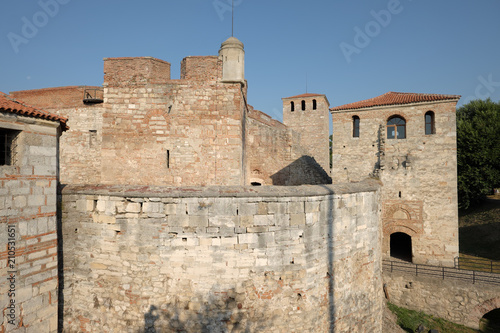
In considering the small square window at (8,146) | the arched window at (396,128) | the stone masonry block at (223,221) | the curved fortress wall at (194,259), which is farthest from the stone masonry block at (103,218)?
the arched window at (396,128)

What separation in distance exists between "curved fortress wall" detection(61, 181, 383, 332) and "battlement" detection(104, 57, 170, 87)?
4336 mm

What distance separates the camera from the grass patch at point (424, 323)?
455 inches

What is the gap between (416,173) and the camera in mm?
14648

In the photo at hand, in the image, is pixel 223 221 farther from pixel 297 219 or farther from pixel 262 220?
pixel 297 219

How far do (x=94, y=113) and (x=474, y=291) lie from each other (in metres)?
18.2

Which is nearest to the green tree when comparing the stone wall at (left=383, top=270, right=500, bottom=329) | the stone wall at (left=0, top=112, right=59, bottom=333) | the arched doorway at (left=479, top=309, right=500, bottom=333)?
the arched doorway at (left=479, top=309, right=500, bottom=333)

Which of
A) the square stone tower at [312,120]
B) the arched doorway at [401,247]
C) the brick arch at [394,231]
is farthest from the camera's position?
the square stone tower at [312,120]

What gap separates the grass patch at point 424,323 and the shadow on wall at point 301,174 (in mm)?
7324

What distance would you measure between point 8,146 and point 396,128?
1613cm

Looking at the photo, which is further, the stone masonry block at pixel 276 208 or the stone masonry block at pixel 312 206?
the stone masonry block at pixel 312 206

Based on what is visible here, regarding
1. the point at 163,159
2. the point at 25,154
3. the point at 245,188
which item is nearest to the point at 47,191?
the point at 25,154

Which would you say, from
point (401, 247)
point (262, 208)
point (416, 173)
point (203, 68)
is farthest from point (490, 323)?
point (203, 68)

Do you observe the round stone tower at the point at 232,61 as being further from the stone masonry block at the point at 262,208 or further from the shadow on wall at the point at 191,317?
the shadow on wall at the point at 191,317

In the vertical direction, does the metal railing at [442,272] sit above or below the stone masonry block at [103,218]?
below
